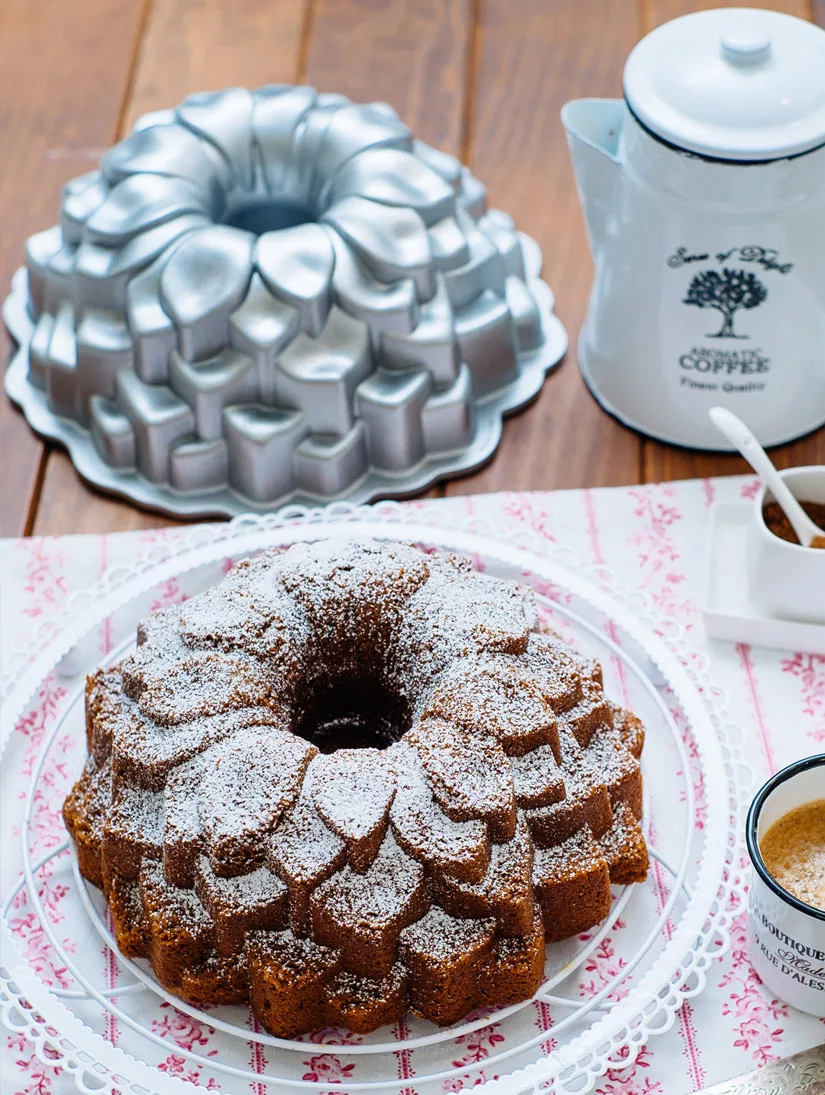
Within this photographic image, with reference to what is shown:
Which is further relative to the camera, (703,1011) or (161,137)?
(161,137)

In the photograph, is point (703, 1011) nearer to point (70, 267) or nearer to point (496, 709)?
point (496, 709)

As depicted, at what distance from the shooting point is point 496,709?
1113mm

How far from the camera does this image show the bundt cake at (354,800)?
3.48 feet

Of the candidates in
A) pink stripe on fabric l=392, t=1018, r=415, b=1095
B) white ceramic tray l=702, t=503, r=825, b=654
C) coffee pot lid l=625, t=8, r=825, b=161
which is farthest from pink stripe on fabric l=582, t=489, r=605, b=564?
pink stripe on fabric l=392, t=1018, r=415, b=1095

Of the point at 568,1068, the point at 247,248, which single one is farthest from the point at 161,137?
the point at 568,1068

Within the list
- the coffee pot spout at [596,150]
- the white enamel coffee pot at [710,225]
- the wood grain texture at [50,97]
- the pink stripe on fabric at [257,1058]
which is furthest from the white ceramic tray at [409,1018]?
the wood grain texture at [50,97]

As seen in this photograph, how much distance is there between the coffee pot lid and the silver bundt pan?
0.27 meters

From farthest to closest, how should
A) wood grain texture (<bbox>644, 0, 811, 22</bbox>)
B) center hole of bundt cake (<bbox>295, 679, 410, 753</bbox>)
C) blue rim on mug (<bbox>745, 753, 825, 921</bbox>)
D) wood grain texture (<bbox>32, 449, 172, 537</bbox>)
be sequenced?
wood grain texture (<bbox>644, 0, 811, 22</bbox>), wood grain texture (<bbox>32, 449, 172, 537</bbox>), center hole of bundt cake (<bbox>295, 679, 410, 753</bbox>), blue rim on mug (<bbox>745, 753, 825, 921</bbox>)

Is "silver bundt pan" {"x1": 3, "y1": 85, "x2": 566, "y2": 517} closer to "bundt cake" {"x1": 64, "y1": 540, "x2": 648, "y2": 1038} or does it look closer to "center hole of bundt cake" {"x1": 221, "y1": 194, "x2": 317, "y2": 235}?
"center hole of bundt cake" {"x1": 221, "y1": 194, "x2": 317, "y2": 235}

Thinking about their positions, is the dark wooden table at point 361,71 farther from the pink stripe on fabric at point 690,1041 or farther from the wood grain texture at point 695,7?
the pink stripe on fabric at point 690,1041

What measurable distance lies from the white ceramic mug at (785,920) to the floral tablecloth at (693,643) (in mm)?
27

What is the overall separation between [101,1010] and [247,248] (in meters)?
0.72

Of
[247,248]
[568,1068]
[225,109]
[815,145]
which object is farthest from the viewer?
[225,109]

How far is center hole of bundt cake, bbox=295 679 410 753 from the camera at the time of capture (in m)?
1.25
